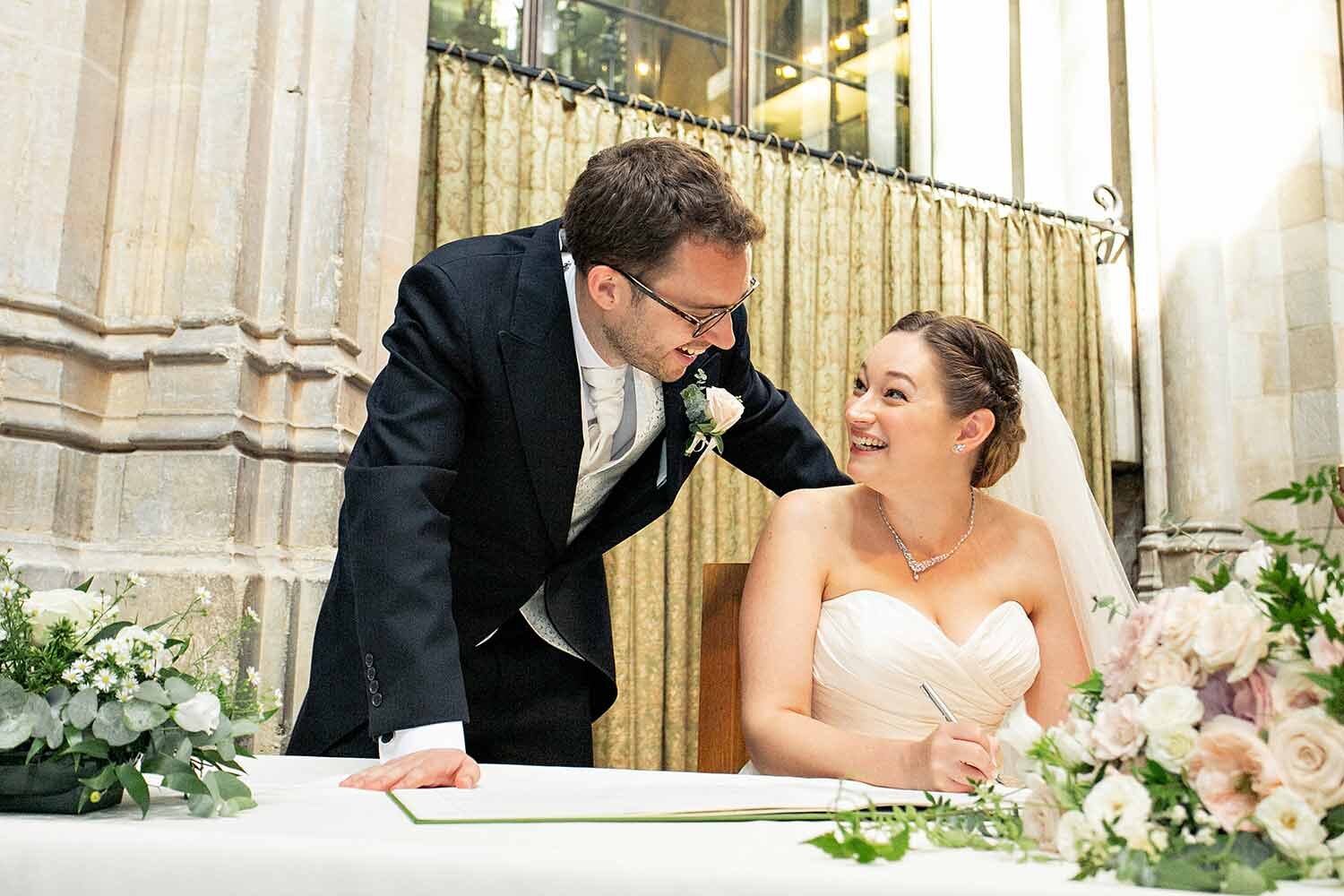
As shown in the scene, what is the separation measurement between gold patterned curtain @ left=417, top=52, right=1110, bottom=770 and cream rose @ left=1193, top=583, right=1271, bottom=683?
4.08 m

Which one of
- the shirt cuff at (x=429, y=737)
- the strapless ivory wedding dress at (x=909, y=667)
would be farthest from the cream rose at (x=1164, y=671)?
the strapless ivory wedding dress at (x=909, y=667)

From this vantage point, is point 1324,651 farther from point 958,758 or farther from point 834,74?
point 834,74

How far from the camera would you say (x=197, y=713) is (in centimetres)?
119

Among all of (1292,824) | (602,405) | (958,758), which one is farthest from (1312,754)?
(602,405)

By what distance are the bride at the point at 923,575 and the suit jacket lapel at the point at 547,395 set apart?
0.60 m

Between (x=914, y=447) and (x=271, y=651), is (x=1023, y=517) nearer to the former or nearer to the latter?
(x=914, y=447)

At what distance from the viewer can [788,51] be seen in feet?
22.3

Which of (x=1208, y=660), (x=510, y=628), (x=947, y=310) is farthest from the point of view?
(x=947, y=310)

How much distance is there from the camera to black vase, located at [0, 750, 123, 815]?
1133 mm

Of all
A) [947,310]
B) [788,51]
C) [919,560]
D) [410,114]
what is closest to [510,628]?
[919,560]

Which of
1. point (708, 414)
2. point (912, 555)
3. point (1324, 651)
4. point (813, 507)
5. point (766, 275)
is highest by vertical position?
point (766, 275)

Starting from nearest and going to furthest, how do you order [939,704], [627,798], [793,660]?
[627,798] < [939,704] < [793,660]

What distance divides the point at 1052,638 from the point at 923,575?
32 centimetres

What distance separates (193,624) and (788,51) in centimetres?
502
